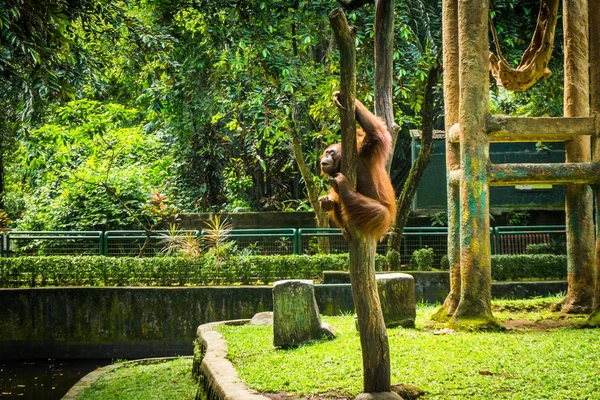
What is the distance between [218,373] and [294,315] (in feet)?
5.12

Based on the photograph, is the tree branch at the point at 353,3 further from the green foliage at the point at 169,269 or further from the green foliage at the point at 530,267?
the green foliage at the point at 530,267

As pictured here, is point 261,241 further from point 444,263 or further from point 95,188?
point 95,188

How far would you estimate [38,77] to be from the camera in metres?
Answer: 7.44

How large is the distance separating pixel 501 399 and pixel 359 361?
65.0 inches

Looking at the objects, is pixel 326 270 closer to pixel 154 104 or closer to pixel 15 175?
pixel 154 104

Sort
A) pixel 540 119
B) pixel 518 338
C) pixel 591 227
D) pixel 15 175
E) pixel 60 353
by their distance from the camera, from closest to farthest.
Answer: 1. pixel 518 338
2. pixel 540 119
3. pixel 591 227
4. pixel 60 353
5. pixel 15 175

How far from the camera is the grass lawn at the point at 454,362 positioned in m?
5.48

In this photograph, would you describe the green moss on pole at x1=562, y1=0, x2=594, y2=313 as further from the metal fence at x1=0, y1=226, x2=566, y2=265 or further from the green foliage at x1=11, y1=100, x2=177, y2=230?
the green foliage at x1=11, y1=100, x2=177, y2=230

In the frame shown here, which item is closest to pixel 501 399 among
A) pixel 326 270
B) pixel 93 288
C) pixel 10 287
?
pixel 326 270

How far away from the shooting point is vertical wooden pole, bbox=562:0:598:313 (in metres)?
8.90

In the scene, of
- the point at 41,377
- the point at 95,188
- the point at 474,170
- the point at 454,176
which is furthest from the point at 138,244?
the point at 474,170

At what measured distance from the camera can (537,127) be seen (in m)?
8.42

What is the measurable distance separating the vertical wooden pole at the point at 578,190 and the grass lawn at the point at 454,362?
46 centimetres

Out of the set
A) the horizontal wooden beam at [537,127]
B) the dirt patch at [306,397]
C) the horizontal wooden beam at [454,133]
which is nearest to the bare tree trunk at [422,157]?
the horizontal wooden beam at [454,133]
